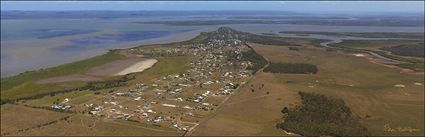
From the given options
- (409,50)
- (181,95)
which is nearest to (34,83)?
(181,95)

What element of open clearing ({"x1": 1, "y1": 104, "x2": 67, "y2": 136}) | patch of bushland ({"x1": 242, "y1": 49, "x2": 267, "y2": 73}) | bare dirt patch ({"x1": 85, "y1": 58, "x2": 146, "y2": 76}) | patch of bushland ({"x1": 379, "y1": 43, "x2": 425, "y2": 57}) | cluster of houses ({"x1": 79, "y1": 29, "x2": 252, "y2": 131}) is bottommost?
open clearing ({"x1": 1, "y1": 104, "x2": 67, "y2": 136})

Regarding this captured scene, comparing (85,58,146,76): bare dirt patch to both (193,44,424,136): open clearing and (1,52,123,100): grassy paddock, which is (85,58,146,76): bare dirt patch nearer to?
(1,52,123,100): grassy paddock

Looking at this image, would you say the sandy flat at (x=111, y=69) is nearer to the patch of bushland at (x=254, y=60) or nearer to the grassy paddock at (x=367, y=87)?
the patch of bushland at (x=254, y=60)

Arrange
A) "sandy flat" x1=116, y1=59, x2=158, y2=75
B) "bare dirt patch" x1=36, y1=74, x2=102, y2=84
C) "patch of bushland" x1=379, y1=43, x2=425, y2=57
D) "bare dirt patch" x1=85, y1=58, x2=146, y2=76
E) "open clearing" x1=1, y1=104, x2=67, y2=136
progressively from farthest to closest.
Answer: "patch of bushland" x1=379, y1=43, x2=425, y2=57, "sandy flat" x1=116, y1=59, x2=158, y2=75, "bare dirt patch" x1=85, y1=58, x2=146, y2=76, "bare dirt patch" x1=36, y1=74, x2=102, y2=84, "open clearing" x1=1, y1=104, x2=67, y2=136

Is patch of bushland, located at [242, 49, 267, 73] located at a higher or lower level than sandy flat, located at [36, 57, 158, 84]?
higher

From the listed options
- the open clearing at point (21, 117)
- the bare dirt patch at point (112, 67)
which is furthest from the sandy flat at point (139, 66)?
the open clearing at point (21, 117)

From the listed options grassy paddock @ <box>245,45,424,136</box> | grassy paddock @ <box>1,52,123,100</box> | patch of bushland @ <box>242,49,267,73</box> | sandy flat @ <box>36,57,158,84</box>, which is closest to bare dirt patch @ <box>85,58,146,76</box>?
sandy flat @ <box>36,57,158,84</box>
